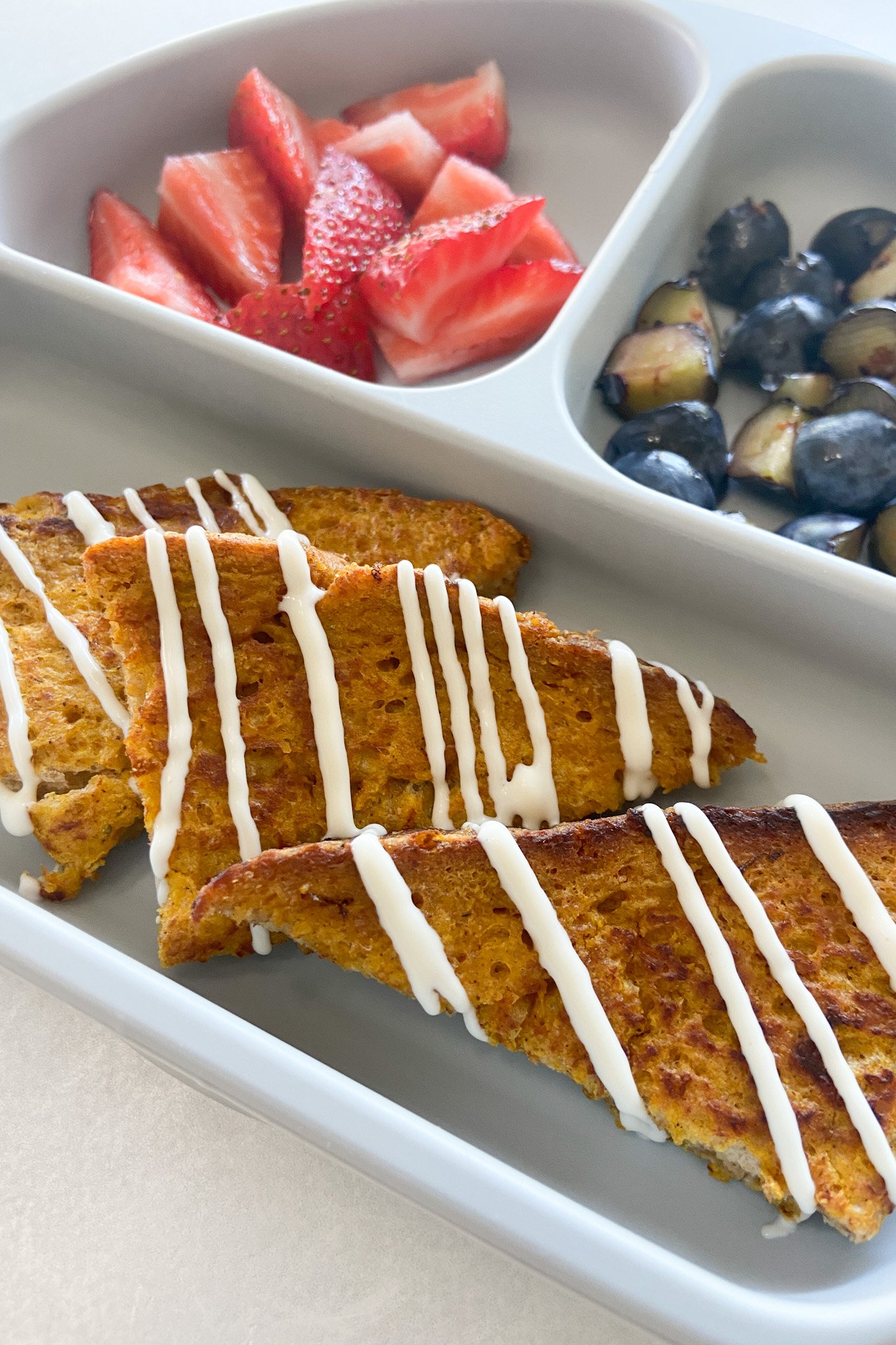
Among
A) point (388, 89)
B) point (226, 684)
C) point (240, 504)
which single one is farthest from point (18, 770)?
point (388, 89)

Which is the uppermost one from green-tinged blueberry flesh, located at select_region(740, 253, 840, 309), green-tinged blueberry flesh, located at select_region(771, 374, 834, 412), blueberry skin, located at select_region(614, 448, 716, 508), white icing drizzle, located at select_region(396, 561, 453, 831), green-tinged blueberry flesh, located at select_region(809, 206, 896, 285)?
green-tinged blueberry flesh, located at select_region(809, 206, 896, 285)

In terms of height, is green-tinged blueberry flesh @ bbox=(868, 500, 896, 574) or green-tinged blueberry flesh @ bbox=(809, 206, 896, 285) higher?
green-tinged blueberry flesh @ bbox=(809, 206, 896, 285)

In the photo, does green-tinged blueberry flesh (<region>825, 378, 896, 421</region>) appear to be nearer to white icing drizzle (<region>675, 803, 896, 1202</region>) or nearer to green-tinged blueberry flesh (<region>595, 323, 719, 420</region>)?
green-tinged blueberry flesh (<region>595, 323, 719, 420</region>)

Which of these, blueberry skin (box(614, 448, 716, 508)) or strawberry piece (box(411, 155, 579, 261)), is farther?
strawberry piece (box(411, 155, 579, 261))

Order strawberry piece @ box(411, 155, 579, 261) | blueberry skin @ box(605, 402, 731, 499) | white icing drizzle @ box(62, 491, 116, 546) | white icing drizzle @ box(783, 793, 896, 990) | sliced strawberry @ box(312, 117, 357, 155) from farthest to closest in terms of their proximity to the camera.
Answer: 1. sliced strawberry @ box(312, 117, 357, 155)
2. strawberry piece @ box(411, 155, 579, 261)
3. blueberry skin @ box(605, 402, 731, 499)
4. white icing drizzle @ box(62, 491, 116, 546)
5. white icing drizzle @ box(783, 793, 896, 990)

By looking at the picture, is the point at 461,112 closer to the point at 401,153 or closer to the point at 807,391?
the point at 401,153

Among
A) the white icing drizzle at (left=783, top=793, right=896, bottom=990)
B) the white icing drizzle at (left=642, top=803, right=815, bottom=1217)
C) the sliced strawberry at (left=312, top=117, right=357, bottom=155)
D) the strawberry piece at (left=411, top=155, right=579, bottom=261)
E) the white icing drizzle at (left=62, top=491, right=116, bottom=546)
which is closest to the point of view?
the white icing drizzle at (left=642, top=803, right=815, bottom=1217)

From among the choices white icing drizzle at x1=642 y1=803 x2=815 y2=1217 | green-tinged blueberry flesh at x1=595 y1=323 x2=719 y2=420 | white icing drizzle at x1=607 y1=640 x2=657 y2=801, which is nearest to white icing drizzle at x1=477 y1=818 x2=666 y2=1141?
white icing drizzle at x1=642 y1=803 x2=815 y2=1217
